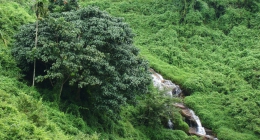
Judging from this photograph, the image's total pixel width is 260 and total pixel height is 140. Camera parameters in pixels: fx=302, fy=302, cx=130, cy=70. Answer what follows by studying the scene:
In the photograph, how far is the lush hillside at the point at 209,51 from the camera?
2866 centimetres

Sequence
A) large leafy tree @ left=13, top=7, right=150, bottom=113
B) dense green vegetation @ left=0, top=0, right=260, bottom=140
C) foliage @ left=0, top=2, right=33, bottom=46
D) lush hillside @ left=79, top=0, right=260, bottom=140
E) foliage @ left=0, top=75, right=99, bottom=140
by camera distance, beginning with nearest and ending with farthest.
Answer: foliage @ left=0, top=75, right=99, bottom=140
dense green vegetation @ left=0, top=0, right=260, bottom=140
large leafy tree @ left=13, top=7, right=150, bottom=113
foliage @ left=0, top=2, right=33, bottom=46
lush hillside @ left=79, top=0, right=260, bottom=140

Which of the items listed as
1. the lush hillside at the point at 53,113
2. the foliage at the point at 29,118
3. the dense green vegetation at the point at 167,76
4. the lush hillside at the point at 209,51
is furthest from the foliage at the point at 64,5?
the lush hillside at the point at 209,51

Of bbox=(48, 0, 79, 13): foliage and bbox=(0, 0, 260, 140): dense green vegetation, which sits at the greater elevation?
bbox=(48, 0, 79, 13): foliage

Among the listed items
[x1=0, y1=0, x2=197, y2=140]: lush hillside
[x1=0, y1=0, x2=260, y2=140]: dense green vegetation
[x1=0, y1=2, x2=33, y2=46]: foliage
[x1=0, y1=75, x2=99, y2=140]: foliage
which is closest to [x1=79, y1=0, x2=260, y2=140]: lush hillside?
[x1=0, y1=0, x2=260, y2=140]: dense green vegetation

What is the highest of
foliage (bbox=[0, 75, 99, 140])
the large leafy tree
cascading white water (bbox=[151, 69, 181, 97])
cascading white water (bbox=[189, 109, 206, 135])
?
the large leafy tree

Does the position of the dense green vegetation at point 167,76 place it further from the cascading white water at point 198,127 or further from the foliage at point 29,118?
the cascading white water at point 198,127

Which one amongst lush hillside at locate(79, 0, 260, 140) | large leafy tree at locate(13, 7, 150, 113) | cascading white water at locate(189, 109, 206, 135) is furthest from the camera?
lush hillside at locate(79, 0, 260, 140)

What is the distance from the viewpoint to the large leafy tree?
1839 cm

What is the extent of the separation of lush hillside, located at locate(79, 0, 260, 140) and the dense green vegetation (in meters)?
0.09

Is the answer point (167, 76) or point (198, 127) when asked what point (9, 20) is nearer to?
point (167, 76)

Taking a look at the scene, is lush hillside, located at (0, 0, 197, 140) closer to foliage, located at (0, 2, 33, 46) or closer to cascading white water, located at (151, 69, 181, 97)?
foliage, located at (0, 2, 33, 46)

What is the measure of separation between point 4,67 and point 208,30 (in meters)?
29.1

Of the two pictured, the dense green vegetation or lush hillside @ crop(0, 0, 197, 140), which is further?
the dense green vegetation

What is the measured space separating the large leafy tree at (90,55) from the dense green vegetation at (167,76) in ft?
1.10
